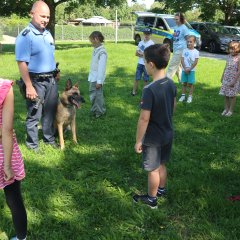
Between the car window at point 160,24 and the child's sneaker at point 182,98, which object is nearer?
the child's sneaker at point 182,98

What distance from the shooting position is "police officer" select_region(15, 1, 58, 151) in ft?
15.9

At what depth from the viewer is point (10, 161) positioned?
2.68m

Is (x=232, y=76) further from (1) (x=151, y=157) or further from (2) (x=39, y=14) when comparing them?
(1) (x=151, y=157)

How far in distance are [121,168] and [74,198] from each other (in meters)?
0.99

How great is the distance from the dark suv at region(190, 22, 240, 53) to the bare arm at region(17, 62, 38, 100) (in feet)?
64.4

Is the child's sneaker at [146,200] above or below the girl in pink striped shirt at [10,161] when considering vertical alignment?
below

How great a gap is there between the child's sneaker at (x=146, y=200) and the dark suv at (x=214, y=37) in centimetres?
2029

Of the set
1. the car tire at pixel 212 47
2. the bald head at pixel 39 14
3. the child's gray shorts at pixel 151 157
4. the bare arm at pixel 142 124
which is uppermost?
the bald head at pixel 39 14

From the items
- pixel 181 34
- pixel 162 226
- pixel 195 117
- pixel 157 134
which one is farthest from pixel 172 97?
pixel 181 34

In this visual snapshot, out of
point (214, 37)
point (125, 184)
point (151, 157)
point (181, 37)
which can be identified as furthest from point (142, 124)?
point (214, 37)

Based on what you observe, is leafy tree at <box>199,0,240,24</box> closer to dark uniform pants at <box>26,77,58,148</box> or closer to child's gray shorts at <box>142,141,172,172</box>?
dark uniform pants at <box>26,77,58,148</box>

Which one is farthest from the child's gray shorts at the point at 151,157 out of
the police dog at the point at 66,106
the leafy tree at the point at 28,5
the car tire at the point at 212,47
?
the leafy tree at the point at 28,5

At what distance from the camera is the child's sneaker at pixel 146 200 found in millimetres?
3832

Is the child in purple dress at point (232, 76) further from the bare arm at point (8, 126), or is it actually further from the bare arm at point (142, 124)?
the bare arm at point (8, 126)
